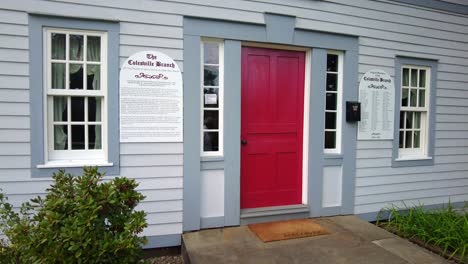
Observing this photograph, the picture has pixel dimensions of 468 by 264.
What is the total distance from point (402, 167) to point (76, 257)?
15.6 feet

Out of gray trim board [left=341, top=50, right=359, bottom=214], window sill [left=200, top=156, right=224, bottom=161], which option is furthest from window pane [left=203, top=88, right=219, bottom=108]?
gray trim board [left=341, top=50, right=359, bottom=214]

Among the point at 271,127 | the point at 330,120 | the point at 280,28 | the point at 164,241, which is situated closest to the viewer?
the point at 164,241

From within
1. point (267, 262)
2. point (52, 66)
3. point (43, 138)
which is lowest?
point (267, 262)

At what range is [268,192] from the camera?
4.29 metres

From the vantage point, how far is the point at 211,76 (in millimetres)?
3967

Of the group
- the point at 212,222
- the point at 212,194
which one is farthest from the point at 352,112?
the point at 212,222

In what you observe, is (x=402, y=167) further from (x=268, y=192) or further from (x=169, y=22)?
(x=169, y=22)

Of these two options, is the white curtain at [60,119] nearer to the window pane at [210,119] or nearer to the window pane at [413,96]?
the window pane at [210,119]

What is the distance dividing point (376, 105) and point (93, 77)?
397 centimetres

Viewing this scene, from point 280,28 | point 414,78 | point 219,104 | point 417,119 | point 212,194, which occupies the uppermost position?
point 280,28

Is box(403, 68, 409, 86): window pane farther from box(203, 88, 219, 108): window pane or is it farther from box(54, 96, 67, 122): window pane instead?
box(54, 96, 67, 122): window pane

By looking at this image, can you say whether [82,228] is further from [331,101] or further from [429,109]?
[429,109]

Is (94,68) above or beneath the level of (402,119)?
above

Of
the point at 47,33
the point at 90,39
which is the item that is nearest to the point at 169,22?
the point at 90,39
